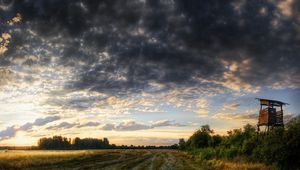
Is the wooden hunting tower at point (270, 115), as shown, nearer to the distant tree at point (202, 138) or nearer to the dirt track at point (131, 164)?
the dirt track at point (131, 164)

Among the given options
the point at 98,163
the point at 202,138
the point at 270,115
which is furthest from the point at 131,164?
the point at 202,138

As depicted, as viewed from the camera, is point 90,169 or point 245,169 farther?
point 90,169

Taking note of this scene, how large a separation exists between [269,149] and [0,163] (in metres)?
28.6

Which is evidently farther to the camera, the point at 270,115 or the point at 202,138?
the point at 202,138

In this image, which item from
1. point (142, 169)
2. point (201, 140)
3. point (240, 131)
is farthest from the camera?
point (201, 140)

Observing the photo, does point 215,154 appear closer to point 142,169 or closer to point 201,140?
point 142,169

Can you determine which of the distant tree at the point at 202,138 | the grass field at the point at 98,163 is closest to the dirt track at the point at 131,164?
the grass field at the point at 98,163

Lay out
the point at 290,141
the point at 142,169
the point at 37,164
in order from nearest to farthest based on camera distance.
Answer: the point at 290,141, the point at 142,169, the point at 37,164

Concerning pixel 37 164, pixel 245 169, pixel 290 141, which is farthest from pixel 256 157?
pixel 37 164

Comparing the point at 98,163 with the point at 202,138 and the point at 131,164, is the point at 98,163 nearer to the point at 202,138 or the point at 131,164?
the point at 131,164

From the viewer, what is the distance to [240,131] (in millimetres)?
47719

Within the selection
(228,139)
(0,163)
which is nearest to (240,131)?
(228,139)

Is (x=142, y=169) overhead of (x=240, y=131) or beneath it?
beneath

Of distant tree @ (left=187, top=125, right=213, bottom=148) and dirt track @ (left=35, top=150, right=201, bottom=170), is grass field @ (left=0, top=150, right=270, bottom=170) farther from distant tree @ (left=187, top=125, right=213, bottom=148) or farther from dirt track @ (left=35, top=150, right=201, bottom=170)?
distant tree @ (left=187, top=125, right=213, bottom=148)
